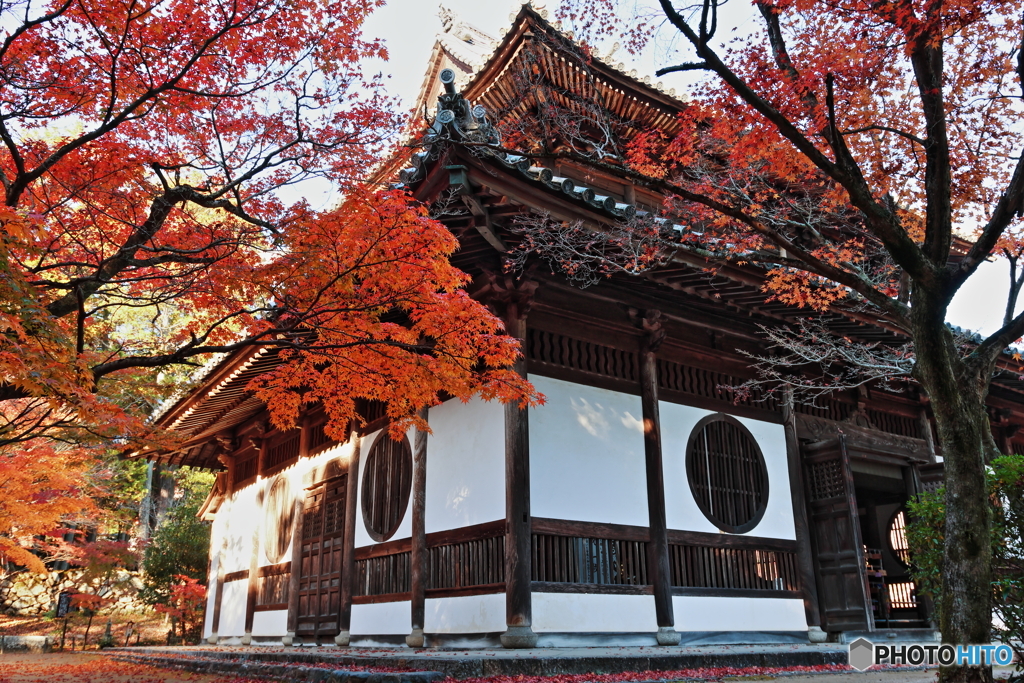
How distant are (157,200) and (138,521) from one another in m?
25.6

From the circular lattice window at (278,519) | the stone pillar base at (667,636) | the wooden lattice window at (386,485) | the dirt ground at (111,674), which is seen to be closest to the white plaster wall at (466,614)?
the wooden lattice window at (386,485)

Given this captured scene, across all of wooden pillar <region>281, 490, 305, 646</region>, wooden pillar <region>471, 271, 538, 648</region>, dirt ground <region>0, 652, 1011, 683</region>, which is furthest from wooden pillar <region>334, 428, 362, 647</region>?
wooden pillar <region>471, 271, 538, 648</region>

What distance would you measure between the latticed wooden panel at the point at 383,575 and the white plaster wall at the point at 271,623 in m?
3.13

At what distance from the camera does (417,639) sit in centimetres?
917

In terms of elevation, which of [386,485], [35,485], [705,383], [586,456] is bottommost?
[386,485]

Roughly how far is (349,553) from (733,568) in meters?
5.74

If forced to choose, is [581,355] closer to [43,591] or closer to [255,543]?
[255,543]

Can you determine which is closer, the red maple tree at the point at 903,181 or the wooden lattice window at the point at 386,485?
the red maple tree at the point at 903,181

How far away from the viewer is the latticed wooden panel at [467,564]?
8461 millimetres

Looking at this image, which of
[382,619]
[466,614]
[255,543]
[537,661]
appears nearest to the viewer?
[537,661]

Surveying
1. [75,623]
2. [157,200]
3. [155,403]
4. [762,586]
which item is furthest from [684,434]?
[75,623]

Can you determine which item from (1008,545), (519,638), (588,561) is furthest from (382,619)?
(1008,545)

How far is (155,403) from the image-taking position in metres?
23.4

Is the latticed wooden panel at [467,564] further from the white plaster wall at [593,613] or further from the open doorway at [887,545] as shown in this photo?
the open doorway at [887,545]
